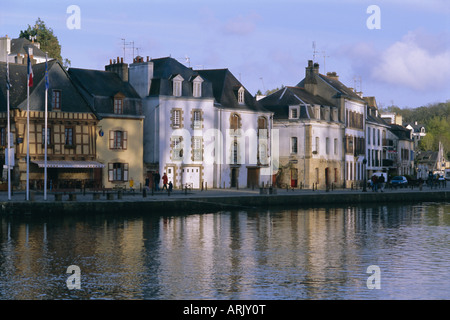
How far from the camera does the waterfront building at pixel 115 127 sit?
63.6 metres

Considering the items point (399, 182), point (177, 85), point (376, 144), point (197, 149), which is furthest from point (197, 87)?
point (376, 144)

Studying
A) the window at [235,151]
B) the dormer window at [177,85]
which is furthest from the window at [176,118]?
the window at [235,151]

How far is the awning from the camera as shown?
58469 mm

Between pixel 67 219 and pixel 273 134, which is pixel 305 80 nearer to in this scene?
pixel 273 134

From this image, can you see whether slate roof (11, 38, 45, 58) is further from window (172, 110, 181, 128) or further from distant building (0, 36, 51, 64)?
window (172, 110, 181, 128)

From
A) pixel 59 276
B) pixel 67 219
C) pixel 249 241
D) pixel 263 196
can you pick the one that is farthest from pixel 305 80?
pixel 59 276

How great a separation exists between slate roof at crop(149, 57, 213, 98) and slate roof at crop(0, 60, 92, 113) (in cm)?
721

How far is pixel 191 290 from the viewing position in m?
22.1

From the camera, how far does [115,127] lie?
64750 mm

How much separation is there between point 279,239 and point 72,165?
28.7 meters

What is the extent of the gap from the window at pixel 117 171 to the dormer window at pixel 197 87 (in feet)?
30.7

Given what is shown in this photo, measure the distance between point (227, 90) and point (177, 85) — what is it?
7.68 m

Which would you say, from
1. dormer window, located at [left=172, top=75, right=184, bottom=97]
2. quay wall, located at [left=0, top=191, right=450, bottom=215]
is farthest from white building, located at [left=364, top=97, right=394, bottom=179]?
dormer window, located at [left=172, top=75, right=184, bottom=97]

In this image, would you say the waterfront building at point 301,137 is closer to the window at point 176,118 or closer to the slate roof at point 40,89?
the window at point 176,118
